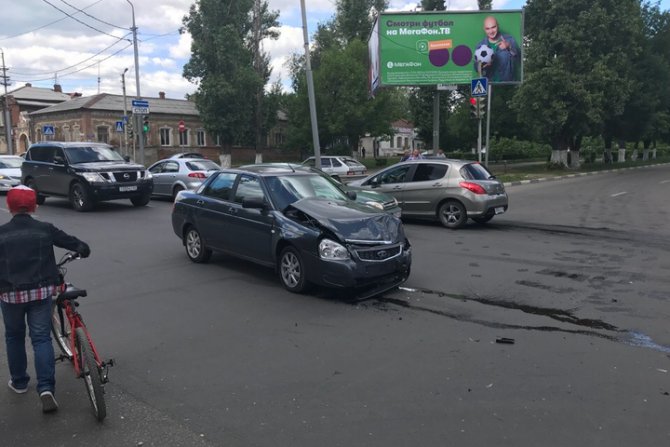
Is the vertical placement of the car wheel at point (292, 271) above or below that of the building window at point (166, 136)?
below

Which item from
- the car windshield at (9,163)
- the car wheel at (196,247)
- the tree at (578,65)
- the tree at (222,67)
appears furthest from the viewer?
the tree at (222,67)

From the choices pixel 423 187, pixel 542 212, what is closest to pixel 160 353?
Answer: pixel 423 187

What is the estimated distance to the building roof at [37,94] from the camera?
70000 mm

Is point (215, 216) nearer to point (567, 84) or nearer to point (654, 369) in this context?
point (654, 369)

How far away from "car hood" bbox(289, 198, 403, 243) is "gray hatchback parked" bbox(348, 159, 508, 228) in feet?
18.2

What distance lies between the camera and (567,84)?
32.6 metres

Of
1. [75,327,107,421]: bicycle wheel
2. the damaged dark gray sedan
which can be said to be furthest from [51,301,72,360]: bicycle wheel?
the damaged dark gray sedan

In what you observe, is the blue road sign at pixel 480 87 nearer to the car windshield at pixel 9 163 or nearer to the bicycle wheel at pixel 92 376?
the bicycle wheel at pixel 92 376

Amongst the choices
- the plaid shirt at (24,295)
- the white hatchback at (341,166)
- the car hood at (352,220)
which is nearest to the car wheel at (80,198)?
the car hood at (352,220)

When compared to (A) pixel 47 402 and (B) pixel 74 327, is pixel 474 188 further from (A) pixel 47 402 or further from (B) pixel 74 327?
(A) pixel 47 402

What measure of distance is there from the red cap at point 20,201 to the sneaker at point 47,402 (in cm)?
131

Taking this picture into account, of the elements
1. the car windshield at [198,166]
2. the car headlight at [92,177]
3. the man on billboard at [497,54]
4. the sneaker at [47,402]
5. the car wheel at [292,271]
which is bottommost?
the sneaker at [47,402]

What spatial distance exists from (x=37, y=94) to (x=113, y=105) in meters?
30.0

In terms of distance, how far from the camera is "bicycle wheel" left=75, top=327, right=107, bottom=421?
3.68 metres
